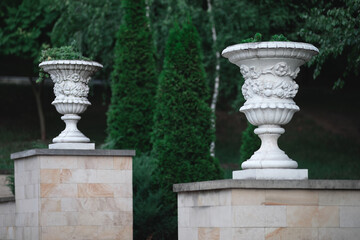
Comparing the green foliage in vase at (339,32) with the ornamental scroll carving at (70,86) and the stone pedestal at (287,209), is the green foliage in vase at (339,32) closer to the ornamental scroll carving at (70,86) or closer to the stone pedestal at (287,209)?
the ornamental scroll carving at (70,86)

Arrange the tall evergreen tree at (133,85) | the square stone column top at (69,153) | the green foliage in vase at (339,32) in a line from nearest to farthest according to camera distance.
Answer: the square stone column top at (69,153) < the green foliage in vase at (339,32) < the tall evergreen tree at (133,85)

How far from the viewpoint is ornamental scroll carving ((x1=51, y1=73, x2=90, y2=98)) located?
865 cm

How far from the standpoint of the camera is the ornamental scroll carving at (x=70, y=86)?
865cm

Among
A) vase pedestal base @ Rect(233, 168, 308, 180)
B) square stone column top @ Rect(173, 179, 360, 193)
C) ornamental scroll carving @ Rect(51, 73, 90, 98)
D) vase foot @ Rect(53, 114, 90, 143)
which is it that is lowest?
square stone column top @ Rect(173, 179, 360, 193)

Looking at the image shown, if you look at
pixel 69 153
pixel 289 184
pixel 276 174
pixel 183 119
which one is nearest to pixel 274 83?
pixel 276 174

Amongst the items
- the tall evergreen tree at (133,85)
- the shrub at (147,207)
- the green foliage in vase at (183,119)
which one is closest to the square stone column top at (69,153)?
the shrub at (147,207)

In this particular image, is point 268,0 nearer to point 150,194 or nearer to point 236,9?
point 236,9

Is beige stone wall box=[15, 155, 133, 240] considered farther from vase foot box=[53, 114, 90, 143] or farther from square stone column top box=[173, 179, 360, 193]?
square stone column top box=[173, 179, 360, 193]

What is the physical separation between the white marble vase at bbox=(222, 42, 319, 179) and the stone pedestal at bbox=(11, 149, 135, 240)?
10.2 feet

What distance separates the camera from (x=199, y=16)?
55.3 feet

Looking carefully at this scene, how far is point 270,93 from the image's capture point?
571cm

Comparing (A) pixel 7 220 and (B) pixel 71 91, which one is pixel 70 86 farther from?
(A) pixel 7 220

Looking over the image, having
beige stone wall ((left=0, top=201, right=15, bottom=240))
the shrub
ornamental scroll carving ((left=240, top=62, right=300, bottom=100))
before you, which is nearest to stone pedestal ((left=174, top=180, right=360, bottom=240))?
ornamental scroll carving ((left=240, top=62, right=300, bottom=100))

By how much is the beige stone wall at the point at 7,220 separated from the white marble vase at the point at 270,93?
178 inches
